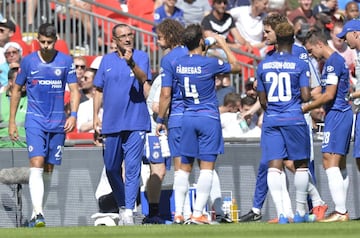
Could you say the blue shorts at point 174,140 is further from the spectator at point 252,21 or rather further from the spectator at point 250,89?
the spectator at point 252,21

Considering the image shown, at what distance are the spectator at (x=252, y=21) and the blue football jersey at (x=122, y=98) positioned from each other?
745 centimetres

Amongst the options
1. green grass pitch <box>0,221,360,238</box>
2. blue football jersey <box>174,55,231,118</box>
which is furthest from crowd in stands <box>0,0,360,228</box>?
Answer: green grass pitch <box>0,221,360,238</box>

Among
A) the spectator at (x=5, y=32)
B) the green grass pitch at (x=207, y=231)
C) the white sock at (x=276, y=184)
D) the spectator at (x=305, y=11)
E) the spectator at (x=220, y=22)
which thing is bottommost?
the green grass pitch at (x=207, y=231)

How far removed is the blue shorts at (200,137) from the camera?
15.4m

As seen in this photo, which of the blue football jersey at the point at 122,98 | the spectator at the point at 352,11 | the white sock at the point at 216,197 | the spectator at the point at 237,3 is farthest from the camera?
the spectator at the point at 237,3

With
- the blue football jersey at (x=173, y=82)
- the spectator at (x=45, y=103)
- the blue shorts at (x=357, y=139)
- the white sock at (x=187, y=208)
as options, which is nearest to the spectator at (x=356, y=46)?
the blue shorts at (x=357, y=139)

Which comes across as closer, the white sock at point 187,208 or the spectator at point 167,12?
the white sock at point 187,208

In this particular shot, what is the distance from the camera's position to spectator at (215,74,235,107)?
20578mm

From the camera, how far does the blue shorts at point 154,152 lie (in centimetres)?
1683

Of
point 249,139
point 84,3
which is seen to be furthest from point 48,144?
point 84,3

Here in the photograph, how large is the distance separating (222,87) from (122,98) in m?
4.98

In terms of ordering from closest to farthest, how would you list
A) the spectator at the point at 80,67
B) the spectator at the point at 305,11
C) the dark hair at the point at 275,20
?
the dark hair at the point at 275,20 → the spectator at the point at 80,67 → the spectator at the point at 305,11

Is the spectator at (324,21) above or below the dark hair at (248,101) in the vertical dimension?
above

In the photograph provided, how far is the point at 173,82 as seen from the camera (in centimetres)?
1592
